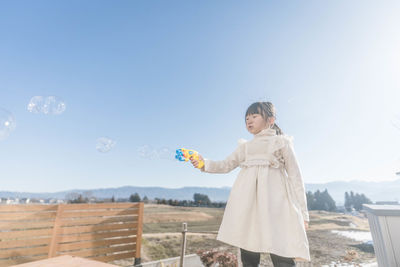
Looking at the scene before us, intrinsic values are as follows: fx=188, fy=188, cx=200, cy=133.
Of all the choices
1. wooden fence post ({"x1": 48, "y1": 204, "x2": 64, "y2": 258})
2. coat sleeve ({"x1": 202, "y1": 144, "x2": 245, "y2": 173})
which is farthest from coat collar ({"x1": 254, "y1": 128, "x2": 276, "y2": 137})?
wooden fence post ({"x1": 48, "y1": 204, "x2": 64, "y2": 258})

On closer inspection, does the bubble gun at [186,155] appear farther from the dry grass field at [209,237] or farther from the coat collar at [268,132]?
the dry grass field at [209,237]

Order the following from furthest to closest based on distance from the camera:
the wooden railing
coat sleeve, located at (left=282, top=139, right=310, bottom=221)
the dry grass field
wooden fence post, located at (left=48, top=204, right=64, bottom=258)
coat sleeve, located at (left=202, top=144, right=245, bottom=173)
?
the dry grass field < wooden fence post, located at (left=48, top=204, right=64, bottom=258) < the wooden railing < coat sleeve, located at (left=202, top=144, right=245, bottom=173) < coat sleeve, located at (left=282, top=139, right=310, bottom=221)

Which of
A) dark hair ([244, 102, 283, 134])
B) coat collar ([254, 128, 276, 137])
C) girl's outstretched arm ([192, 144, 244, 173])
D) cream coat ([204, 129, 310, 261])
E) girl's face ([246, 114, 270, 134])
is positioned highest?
dark hair ([244, 102, 283, 134])

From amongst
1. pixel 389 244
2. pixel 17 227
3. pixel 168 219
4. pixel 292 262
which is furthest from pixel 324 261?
pixel 17 227

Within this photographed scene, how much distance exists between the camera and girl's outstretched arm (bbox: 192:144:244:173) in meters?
2.00

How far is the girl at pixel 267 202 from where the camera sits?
4.43 ft

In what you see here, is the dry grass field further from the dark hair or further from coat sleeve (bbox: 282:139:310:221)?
the dark hair

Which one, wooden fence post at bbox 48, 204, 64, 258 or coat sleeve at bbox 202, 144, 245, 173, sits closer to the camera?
coat sleeve at bbox 202, 144, 245, 173

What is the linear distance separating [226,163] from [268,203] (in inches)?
25.9

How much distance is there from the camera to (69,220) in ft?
10.0

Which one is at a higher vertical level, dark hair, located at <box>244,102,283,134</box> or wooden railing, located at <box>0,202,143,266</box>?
dark hair, located at <box>244,102,283,134</box>

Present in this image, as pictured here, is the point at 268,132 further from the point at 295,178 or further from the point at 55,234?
the point at 55,234

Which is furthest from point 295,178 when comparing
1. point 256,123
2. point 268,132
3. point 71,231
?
point 71,231

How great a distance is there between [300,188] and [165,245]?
165 inches
